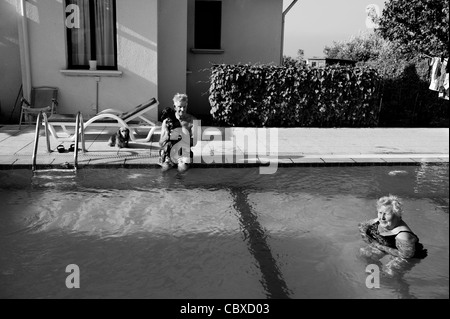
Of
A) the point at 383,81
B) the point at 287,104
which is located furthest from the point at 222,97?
the point at 383,81

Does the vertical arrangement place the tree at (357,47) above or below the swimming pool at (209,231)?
above

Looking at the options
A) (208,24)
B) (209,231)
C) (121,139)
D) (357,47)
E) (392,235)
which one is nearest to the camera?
(392,235)

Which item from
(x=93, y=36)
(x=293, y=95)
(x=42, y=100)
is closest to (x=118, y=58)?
→ (x=93, y=36)

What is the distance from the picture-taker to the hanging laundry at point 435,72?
490 inches

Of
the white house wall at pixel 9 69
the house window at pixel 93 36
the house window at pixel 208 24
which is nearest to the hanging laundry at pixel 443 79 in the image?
the house window at pixel 208 24

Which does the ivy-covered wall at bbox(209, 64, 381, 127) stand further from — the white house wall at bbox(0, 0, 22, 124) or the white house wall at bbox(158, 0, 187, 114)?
the white house wall at bbox(0, 0, 22, 124)

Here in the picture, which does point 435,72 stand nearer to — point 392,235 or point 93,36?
point 392,235

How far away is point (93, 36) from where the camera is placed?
501 inches

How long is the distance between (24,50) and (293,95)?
22.3 feet

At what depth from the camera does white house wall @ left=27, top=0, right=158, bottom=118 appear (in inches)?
481

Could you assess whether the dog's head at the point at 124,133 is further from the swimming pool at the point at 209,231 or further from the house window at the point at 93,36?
the house window at the point at 93,36

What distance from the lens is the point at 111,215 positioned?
279 inches

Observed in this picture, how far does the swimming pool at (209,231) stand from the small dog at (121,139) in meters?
1.35

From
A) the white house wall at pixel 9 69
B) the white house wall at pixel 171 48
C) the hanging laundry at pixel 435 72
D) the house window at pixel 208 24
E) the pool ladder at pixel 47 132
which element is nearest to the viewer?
the pool ladder at pixel 47 132
